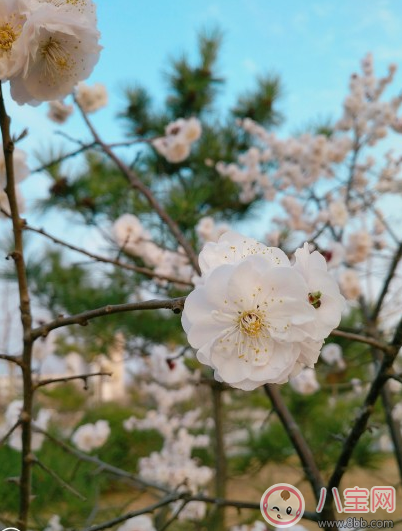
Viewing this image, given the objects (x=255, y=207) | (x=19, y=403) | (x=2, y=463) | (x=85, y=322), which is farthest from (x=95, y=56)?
(x=255, y=207)

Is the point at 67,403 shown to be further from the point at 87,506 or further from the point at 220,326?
the point at 220,326

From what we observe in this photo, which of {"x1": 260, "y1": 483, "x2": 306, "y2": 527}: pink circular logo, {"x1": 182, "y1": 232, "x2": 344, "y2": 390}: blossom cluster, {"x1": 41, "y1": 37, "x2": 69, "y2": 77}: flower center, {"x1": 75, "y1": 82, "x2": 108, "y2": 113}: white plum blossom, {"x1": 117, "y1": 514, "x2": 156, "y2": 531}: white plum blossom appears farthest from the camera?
{"x1": 75, "y1": 82, "x2": 108, "y2": 113}: white plum blossom

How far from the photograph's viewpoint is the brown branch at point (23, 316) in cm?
45

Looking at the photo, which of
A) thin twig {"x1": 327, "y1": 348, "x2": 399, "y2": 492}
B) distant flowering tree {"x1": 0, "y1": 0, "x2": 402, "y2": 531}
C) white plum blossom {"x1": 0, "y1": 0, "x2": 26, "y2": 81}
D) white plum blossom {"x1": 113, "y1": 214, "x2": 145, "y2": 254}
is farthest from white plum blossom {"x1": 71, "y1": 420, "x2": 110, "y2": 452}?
white plum blossom {"x1": 0, "y1": 0, "x2": 26, "y2": 81}

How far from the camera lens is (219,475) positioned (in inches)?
60.4

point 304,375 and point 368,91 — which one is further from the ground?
point 368,91

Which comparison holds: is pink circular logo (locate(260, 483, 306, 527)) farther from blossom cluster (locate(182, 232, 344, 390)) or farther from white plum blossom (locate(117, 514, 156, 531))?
blossom cluster (locate(182, 232, 344, 390))

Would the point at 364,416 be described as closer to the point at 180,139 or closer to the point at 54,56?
the point at 54,56

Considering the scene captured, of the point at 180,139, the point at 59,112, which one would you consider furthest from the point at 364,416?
the point at 180,139

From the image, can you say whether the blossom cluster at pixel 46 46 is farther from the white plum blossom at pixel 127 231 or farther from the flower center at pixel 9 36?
the white plum blossom at pixel 127 231

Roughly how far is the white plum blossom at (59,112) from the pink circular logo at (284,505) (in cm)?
91

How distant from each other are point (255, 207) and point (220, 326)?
3705mm

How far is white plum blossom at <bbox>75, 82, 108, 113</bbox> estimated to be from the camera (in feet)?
4.59

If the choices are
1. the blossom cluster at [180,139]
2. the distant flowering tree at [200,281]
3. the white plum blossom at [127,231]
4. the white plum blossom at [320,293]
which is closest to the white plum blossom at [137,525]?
the distant flowering tree at [200,281]
